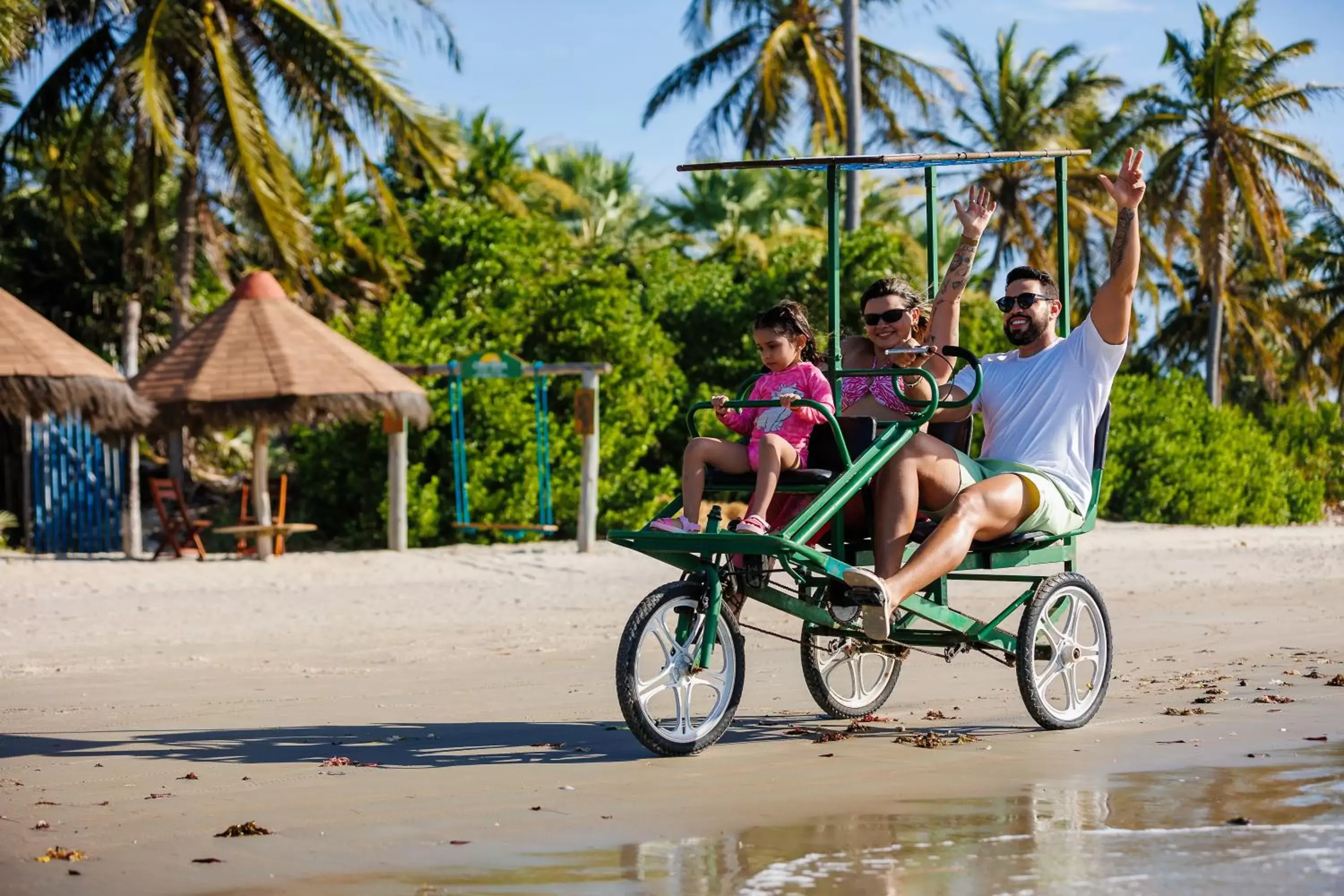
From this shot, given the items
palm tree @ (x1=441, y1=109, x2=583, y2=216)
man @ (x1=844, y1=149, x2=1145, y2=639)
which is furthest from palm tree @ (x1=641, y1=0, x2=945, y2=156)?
man @ (x1=844, y1=149, x2=1145, y2=639)

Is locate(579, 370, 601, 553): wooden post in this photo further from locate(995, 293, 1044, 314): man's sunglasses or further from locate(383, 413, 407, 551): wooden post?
locate(995, 293, 1044, 314): man's sunglasses

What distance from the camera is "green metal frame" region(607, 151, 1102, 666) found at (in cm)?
627

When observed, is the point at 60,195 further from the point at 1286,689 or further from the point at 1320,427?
the point at 1320,427

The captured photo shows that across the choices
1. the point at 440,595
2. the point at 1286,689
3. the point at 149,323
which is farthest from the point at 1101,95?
the point at 1286,689

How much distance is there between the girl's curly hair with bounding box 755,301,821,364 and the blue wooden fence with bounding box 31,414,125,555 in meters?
14.4

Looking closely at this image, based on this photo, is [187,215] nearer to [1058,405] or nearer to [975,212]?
[975,212]

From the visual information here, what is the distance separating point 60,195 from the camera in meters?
21.3

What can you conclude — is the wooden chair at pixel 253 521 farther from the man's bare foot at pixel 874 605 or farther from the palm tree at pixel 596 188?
the palm tree at pixel 596 188

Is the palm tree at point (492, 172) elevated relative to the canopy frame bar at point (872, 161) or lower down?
elevated

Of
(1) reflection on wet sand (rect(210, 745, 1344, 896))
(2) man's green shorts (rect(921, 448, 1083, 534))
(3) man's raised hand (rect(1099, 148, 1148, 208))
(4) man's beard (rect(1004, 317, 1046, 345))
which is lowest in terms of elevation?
(1) reflection on wet sand (rect(210, 745, 1344, 896))

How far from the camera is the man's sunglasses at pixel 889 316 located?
7.09m

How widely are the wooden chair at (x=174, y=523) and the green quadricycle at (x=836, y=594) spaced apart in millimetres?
11843

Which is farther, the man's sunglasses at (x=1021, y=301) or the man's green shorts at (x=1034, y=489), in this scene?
the man's sunglasses at (x=1021, y=301)

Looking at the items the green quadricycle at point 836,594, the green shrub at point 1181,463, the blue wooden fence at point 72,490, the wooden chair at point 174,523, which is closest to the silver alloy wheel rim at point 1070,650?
the green quadricycle at point 836,594
